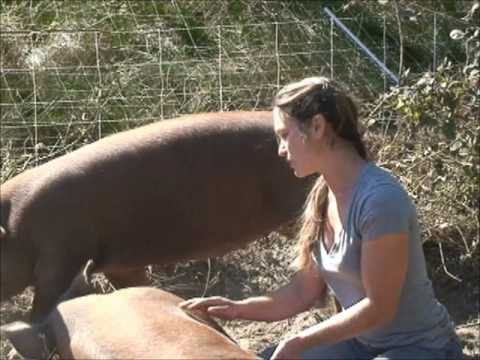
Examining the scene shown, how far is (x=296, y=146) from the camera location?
343cm

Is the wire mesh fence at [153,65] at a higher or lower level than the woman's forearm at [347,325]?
lower

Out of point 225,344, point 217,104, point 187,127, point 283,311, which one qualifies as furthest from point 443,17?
point 225,344

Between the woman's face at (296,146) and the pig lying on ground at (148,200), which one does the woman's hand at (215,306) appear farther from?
the pig lying on ground at (148,200)

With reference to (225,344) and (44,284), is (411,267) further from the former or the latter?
(44,284)

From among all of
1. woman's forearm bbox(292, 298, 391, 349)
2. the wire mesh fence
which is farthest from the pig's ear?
the wire mesh fence

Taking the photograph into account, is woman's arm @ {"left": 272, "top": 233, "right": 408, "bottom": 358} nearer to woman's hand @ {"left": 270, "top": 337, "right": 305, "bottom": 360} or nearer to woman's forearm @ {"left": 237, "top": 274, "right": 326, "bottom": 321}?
woman's hand @ {"left": 270, "top": 337, "right": 305, "bottom": 360}

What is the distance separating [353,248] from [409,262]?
0.58 feet

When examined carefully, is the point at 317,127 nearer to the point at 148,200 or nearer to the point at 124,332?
the point at 124,332

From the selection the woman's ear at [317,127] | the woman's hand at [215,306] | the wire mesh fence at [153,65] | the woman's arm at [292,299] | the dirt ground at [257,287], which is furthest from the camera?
the wire mesh fence at [153,65]

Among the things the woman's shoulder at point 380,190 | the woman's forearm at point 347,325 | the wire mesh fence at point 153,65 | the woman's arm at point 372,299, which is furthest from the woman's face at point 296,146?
the wire mesh fence at point 153,65

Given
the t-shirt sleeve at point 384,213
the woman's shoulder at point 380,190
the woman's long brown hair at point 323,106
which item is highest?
the woman's long brown hair at point 323,106

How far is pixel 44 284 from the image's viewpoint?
17.7ft

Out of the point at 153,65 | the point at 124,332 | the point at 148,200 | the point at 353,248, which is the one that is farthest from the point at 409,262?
the point at 153,65

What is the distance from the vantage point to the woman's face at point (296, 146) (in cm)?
343
